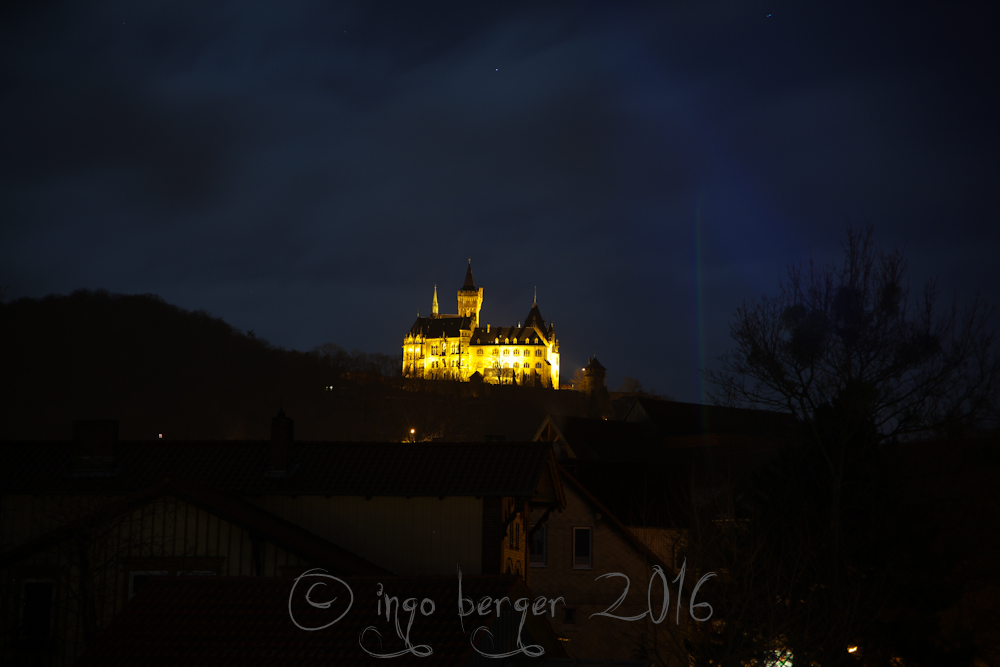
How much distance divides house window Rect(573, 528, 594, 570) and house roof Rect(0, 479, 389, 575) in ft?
35.1

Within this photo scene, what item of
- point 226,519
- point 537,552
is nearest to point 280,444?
point 226,519

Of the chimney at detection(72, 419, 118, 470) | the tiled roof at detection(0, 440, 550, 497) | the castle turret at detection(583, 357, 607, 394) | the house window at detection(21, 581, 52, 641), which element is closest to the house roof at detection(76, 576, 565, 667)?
the house window at detection(21, 581, 52, 641)

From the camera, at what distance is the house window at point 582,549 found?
2819 centimetres

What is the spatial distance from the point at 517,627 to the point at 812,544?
36.5 ft

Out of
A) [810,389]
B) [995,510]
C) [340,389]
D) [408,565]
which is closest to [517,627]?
[408,565]

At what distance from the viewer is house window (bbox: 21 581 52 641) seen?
16109mm

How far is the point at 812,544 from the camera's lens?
71.6 ft

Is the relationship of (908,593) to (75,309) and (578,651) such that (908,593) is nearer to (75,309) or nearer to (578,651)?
(578,651)

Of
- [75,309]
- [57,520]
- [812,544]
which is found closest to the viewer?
[57,520]

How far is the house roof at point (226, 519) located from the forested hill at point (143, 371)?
8629cm

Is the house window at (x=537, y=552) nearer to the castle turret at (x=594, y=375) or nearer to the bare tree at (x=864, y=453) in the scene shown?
the bare tree at (x=864, y=453)

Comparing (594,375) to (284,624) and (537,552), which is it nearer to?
(537,552)

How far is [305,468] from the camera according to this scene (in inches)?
799

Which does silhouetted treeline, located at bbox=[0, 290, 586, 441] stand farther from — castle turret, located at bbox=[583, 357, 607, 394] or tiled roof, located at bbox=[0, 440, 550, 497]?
tiled roof, located at bbox=[0, 440, 550, 497]
